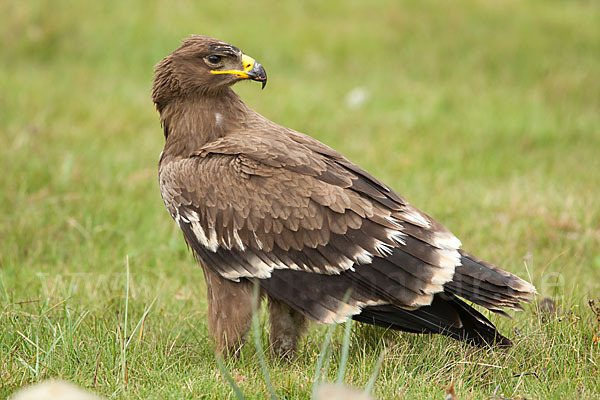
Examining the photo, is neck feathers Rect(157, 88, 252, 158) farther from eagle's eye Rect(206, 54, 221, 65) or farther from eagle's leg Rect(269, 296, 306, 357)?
eagle's leg Rect(269, 296, 306, 357)

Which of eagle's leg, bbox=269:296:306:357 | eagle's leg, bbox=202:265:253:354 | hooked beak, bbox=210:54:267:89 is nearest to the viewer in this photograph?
eagle's leg, bbox=202:265:253:354

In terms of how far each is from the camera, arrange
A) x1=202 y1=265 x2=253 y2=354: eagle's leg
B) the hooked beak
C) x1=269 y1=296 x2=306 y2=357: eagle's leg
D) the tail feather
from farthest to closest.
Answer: the hooked beak → x1=269 y1=296 x2=306 y2=357: eagle's leg → x1=202 y1=265 x2=253 y2=354: eagle's leg → the tail feather

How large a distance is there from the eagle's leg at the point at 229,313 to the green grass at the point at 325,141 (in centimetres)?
15

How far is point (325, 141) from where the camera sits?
8.81m

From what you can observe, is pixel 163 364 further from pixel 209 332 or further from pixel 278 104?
pixel 278 104

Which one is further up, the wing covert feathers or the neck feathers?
the neck feathers

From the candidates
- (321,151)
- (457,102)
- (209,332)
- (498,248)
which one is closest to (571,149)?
(457,102)

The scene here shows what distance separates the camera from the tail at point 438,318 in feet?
13.0

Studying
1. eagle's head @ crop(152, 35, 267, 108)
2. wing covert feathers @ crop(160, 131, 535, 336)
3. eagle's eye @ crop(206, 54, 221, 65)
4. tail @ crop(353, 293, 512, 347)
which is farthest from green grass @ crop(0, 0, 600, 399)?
eagle's eye @ crop(206, 54, 221, 65)

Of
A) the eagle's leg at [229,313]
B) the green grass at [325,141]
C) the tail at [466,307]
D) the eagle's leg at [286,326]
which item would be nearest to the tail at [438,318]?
the tail at [466,307]

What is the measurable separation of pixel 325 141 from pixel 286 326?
4629mm

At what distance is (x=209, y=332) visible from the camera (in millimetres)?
4383

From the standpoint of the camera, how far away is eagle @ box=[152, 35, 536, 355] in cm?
396

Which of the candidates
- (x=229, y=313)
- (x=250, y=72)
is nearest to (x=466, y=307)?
(x=229, y=313)
